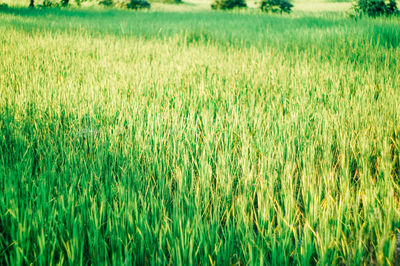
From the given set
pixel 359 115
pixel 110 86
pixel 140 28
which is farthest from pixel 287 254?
pixel 140 28

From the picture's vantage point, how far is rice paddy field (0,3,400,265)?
0.82m

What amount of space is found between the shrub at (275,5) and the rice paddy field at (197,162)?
9.13 metres

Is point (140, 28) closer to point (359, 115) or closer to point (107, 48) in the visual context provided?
point (107, 48)

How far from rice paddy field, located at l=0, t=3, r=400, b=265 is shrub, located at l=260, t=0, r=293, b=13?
913 cm

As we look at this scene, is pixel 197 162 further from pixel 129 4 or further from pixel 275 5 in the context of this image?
pixel 129 4

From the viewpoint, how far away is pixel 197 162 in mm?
1411

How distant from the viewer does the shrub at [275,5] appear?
468 inches

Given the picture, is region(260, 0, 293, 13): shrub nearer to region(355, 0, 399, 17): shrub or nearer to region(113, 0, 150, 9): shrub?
region(355, 0, 399, 17): shrub

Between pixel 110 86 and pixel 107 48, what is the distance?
1972 mm

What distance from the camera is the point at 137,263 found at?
2.69ft

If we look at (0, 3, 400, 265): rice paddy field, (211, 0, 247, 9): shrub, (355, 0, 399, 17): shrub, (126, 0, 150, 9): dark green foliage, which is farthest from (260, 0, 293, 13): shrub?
(0, 3, 400, 265): rice paddy field

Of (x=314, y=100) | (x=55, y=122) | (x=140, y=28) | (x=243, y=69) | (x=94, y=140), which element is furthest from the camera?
(x=140, y=28)

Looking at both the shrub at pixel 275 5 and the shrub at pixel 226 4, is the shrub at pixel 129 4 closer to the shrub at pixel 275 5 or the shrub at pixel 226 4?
the shrub at pixel 226 4

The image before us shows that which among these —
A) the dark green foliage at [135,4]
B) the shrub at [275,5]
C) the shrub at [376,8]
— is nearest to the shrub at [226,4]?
the shrub at [275,5]
